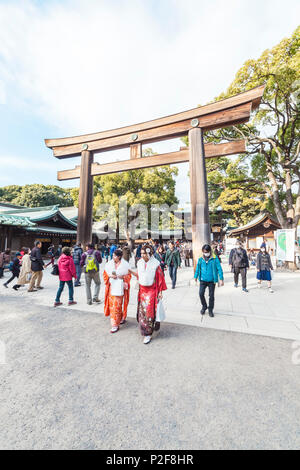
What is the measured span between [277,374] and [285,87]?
1235 centimetres

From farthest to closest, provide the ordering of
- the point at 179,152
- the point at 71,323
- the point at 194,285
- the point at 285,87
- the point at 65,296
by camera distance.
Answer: the point at 285,87 → the point at 179,152 → the point at 194,285 → the point at 65,296 → the point at 71,323

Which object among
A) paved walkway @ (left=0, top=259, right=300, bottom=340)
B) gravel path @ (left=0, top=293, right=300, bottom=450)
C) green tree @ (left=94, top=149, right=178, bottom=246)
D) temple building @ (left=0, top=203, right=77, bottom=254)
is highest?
green tree @ (left=94, top=149, right=178, bottom=246)

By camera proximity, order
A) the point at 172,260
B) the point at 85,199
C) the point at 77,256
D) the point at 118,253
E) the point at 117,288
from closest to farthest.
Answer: the point at 117,288, the point at 118,253, the point at 172,260, the point at 77,256, the point at 85,199

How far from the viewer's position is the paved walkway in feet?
12.5

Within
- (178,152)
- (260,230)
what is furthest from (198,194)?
(260,230)

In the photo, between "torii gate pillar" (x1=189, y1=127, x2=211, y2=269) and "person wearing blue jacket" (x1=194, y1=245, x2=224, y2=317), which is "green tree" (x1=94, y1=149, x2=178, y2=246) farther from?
"person wearing blue jacket" (x1=194, y1=245, x2=224, y2=317)

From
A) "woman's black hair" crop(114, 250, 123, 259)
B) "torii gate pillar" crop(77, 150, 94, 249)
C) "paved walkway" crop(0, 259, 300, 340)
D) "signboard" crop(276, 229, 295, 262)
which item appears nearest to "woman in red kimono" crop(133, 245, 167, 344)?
"woman's black hair" crop(114, 250, 123, 259)

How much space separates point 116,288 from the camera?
12.5ft

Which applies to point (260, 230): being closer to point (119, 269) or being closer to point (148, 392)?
point (119, 269)

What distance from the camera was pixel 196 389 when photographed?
216 centimetres

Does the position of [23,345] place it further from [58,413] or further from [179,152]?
[179,152]

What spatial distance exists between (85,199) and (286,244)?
429 inches

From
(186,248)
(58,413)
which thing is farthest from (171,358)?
(186,248)

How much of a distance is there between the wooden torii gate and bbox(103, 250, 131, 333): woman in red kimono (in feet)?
12.6
